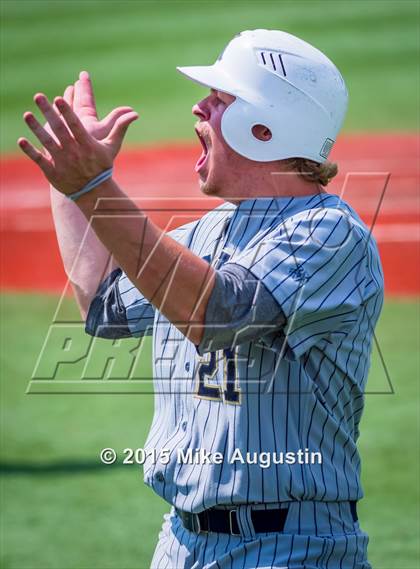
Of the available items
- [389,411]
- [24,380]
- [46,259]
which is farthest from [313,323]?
[46,259]

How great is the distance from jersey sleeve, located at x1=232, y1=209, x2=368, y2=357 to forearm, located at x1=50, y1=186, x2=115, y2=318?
2.20ft

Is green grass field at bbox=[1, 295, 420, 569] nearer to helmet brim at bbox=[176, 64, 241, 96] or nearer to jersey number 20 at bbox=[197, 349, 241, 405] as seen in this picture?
jersey number 20 at bbox=[197, 349, 241, 405]

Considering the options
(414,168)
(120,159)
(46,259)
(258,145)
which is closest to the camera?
(258,145)

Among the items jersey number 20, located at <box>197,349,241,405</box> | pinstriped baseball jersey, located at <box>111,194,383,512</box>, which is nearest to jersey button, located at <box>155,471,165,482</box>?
pinstriped baseball jersey, located at <box>111,194,383,512</box>

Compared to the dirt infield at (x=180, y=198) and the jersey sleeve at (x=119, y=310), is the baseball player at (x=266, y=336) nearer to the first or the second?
the jersey sleeve at (x=119, y=310)

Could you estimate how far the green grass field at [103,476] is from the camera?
17.6ft

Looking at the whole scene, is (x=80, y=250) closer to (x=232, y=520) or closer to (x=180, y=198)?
(x=232, y=520)

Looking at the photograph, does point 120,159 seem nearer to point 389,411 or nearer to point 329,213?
point 389,411

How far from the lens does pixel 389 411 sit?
6.85 m

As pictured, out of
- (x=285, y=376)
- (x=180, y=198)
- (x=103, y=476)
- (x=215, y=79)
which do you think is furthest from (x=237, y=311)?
(x=180, y=198)

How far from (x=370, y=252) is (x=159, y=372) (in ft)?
2.31

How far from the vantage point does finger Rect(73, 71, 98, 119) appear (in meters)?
3.30

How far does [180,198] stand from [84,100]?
7.14 m

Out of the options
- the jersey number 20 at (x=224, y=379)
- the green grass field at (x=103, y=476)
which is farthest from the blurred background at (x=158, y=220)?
the jersey number 20 at (x=224, y=379)
